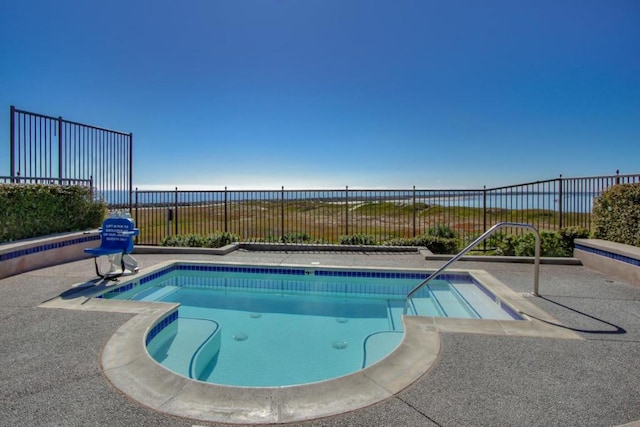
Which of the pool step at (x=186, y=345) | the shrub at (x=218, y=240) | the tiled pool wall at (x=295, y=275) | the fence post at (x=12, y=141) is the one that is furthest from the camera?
the shrub at (x=218, y=240)

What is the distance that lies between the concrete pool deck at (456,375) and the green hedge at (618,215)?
206 centimetres

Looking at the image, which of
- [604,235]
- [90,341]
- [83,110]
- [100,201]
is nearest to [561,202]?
[604,235]

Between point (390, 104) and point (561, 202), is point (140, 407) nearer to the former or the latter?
point (561, 202)

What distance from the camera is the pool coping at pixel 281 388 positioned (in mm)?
1971

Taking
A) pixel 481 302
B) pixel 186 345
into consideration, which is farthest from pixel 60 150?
pixel 481 302

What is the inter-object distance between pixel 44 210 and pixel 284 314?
538 centimetres

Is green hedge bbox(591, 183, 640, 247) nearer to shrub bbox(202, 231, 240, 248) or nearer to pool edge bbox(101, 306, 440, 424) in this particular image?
pool edge bbox(101, 306, 440, 424)

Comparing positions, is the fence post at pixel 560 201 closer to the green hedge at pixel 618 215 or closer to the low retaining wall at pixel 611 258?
the green hedge at pixel 618 215

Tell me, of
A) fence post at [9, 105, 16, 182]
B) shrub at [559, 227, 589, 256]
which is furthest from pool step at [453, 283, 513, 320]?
fence post at [9, 105, 16, 182]

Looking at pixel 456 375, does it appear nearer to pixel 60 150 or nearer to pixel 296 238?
pixel 296 238

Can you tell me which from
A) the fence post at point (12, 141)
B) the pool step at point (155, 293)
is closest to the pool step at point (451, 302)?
the pool step at point (155, 293)

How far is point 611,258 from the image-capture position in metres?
5.40

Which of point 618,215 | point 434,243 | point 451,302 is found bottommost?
point 451,302

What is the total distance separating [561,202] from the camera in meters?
7.21
